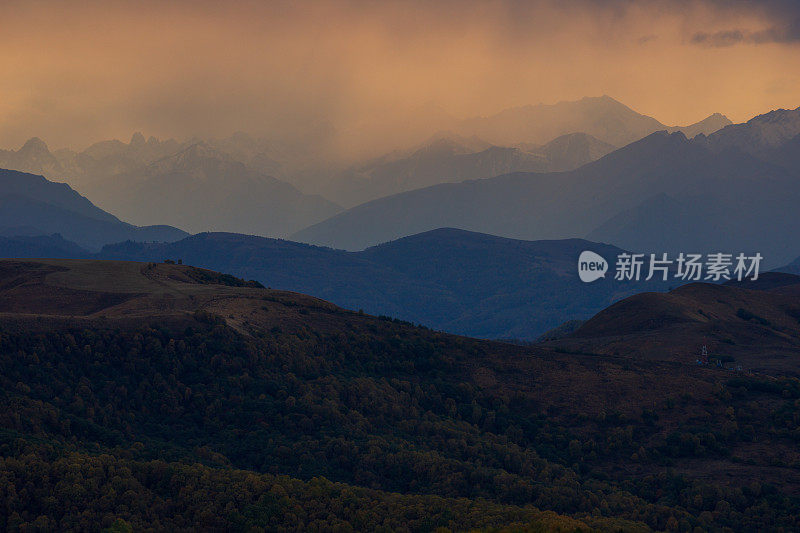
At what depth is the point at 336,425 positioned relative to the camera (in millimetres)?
66312

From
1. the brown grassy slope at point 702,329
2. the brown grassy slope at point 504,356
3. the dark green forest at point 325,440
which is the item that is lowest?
the dark green forest at point 325,440

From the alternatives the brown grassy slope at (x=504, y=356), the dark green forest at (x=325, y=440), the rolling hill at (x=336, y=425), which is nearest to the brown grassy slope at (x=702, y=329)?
the brown grassy slope at (x=504, y=356)

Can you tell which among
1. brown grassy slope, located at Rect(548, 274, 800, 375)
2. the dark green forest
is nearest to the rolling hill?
the dark green forest

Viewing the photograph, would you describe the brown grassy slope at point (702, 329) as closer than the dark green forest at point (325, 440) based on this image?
No

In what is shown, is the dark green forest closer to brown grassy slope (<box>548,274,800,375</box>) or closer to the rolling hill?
the rolling hill

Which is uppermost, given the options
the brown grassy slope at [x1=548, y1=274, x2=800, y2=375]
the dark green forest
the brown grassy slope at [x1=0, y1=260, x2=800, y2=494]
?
the brown grassy slope at [x1=548, y1=274, x2=800, y2=375]

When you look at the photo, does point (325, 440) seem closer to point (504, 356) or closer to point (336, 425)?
point (336, 425)

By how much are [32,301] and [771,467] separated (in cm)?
7484

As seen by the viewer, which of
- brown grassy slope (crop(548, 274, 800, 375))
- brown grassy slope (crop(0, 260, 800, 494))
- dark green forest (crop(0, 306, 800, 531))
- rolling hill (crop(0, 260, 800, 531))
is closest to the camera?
dark green forest (crop(0, 306, 800, 531))

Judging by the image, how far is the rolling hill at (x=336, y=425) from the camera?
4288cm

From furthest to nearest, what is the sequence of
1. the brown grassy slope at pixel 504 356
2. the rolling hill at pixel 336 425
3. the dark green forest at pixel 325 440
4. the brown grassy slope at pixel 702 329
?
the brown grassy slope at pixel 702 329 → the brown grassy slope at pixel 504 356 → the rolling hill at pixel 336 425 → the dark green forest at pixel 325 440

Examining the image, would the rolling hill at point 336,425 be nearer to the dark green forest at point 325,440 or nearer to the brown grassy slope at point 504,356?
the dark green forest at point 325,440

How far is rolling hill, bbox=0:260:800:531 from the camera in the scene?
42.9 meters

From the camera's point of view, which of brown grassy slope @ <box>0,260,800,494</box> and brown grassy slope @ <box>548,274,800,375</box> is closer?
brown grassy slope @ <box>0,260,800,494</box>
